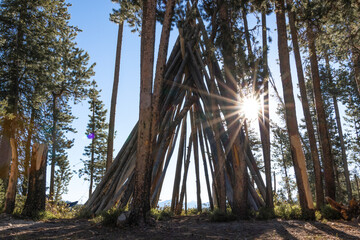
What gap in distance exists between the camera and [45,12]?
38.1 ft

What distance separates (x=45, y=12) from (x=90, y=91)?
6671 millimetres

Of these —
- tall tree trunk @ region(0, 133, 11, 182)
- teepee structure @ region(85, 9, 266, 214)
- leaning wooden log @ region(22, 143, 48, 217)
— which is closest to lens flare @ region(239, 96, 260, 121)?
teepee structure @ region(85, 9, 266, 214)

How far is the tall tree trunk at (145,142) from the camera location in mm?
5191

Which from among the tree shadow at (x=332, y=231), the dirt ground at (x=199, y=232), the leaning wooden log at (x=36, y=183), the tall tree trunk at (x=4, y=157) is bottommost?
the tree shadow at (x=332, y=231)

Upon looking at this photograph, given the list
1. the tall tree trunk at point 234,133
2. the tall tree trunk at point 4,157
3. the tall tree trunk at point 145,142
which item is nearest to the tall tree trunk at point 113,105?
the tall tree trunk at point 4,157

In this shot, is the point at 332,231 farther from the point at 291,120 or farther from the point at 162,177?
the point at 162,177

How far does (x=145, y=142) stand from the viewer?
17.6ft

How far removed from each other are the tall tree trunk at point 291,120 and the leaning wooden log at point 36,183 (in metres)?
6.84

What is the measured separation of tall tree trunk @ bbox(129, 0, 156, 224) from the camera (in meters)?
5.19

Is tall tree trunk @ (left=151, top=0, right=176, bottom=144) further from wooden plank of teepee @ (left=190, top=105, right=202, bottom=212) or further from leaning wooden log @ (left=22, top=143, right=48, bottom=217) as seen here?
wooden plank of teepee @ (left=190, top=105, right=202, bottom=212)

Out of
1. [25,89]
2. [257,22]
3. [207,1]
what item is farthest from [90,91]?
[257,22]

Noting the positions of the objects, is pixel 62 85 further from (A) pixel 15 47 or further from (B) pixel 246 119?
(B) pixel 246 119

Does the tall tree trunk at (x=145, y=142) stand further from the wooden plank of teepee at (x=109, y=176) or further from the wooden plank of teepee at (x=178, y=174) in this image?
the wooden plank of teepee at (x=178, y=174)

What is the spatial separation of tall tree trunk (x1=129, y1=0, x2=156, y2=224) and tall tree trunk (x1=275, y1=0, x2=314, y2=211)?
382 cm
